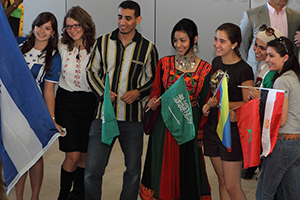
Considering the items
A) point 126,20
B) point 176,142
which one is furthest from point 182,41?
point 176,142

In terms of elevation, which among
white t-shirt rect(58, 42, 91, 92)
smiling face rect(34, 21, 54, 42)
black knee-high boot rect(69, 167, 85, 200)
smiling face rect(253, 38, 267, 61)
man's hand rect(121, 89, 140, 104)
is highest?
smiling face rect(34, 21, 54, 42)

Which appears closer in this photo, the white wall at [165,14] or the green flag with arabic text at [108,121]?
the green flag with arabic text at [108,121]

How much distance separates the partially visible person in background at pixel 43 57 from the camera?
3480 mm

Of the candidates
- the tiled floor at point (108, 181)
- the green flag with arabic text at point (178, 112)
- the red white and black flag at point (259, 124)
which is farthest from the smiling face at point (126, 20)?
the tiled floor at point (108, 181)

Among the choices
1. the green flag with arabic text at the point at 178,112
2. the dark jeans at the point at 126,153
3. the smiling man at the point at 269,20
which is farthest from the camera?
the smiling man at the point at 269,20

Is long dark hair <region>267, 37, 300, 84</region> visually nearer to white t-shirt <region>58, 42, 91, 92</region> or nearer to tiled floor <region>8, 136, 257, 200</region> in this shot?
white t-shirt <region>58, 42, 91, 92</region>

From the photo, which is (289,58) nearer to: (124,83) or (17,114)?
(124,83)

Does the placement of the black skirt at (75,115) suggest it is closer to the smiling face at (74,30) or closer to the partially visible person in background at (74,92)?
the partially visible person in background at (74,92)

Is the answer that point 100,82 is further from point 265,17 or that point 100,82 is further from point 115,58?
point 265,17

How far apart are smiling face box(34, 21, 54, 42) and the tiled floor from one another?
141cm

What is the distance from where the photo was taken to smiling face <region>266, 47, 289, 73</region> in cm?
303

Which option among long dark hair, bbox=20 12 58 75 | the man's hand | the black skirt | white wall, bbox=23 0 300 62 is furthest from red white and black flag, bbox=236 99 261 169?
white wall, bbox=23 0 300 62

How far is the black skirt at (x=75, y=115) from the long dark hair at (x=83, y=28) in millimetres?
359

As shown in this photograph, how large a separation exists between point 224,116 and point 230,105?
0.59ft
